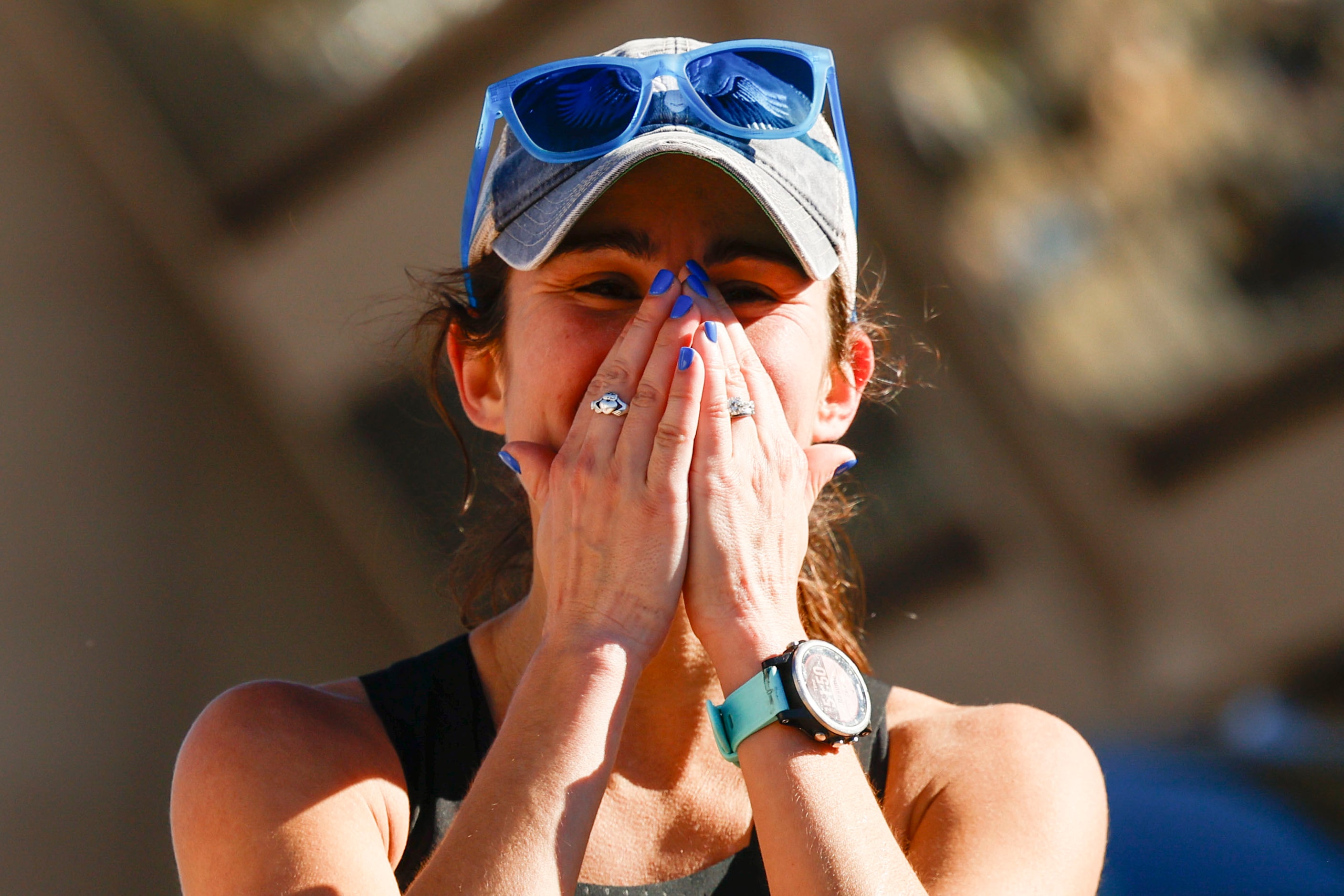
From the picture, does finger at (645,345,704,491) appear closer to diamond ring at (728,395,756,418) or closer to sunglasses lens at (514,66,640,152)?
diamond ring at (728,395,756,418)

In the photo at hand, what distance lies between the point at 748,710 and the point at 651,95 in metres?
0.81

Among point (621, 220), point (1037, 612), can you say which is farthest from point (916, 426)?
point (621, 220)

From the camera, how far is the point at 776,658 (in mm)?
1342

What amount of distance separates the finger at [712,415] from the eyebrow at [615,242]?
0.50ft

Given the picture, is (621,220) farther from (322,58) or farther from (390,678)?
(322,58)

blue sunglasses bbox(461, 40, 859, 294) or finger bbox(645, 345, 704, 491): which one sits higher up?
blue sunglasses bbox(461, 40, 859, 294)

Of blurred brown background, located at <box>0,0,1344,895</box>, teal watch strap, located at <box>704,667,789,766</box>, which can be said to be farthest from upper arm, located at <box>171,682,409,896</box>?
blurred brown background, located at <box>0,0,1344,895</box>

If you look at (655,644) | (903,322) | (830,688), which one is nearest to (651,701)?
(655,644)

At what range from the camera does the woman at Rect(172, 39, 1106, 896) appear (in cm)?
127

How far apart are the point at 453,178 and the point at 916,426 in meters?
1.70

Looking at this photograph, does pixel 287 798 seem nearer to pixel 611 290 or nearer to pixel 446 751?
pixel 446 751

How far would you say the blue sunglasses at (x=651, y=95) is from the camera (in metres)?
1.55

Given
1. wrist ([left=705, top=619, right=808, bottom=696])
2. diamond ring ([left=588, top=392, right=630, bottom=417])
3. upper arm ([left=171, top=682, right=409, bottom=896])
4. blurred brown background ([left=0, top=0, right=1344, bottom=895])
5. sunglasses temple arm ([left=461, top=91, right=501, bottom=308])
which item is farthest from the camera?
blurred brown background ([left=0, top=0, right=1344, bottom=895])

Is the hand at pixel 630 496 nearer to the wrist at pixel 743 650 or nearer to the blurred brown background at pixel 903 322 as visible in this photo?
the wrist at pixel 743 650
